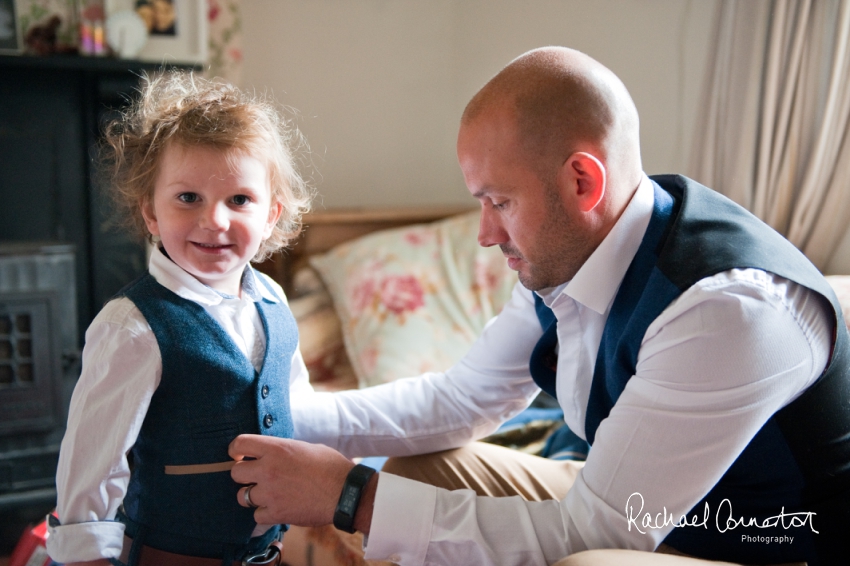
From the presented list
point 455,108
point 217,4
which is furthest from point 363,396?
point 455,108

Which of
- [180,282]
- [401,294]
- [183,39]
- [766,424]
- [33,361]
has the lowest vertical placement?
[33,361]

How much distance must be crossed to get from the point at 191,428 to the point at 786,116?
1623 mm

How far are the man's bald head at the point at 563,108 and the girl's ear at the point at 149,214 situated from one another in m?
0.51

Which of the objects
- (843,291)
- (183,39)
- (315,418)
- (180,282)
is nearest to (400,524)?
(315,418)

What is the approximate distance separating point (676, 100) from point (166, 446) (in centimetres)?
186

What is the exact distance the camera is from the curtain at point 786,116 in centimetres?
177

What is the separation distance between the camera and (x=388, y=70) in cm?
324

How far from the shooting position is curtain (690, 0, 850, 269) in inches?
69.8

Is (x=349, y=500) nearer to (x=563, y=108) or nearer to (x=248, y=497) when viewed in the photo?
(x=248, y=497)

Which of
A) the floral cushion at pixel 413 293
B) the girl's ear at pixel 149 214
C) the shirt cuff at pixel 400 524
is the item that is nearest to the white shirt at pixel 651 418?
the shirt cuff at pixel 400 524

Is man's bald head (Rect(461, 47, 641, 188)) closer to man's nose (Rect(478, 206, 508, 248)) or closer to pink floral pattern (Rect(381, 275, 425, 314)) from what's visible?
man's nose (Rect(478, 206, 508, 248))

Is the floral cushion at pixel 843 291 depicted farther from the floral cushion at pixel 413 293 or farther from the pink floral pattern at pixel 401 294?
the pink floral pattern at pixel 401 294

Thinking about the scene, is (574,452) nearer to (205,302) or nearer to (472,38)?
(205,302)
